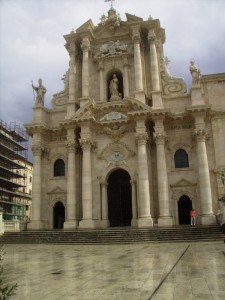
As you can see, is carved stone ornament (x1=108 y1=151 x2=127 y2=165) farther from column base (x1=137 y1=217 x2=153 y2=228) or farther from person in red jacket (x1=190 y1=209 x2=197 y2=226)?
person in red jacket (x1=190 y1=209 x2=197 y2=226)

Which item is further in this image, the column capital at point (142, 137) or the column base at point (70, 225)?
the column capital at point (142, 137)

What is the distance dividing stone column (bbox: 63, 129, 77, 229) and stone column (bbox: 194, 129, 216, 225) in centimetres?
1104

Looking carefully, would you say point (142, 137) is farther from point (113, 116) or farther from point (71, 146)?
point (71, 146)

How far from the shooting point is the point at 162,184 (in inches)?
1071

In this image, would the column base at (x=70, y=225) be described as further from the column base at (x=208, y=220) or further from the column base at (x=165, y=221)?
the column base at (x=208, y=220)

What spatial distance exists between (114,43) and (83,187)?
15.7 meters

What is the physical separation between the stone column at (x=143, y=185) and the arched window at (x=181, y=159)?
3.28 m

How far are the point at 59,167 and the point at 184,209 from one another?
12.7m

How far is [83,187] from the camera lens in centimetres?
2853

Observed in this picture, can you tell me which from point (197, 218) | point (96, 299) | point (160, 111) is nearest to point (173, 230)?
point (197, 218)

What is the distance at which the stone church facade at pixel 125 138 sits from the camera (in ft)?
91.5

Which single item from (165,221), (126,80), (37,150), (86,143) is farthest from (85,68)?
(165,221)

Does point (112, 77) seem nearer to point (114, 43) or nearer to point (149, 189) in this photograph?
point (114, 43)

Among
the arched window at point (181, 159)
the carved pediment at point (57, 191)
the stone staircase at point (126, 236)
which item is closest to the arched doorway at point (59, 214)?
the carved pediment at point (57, 191)
